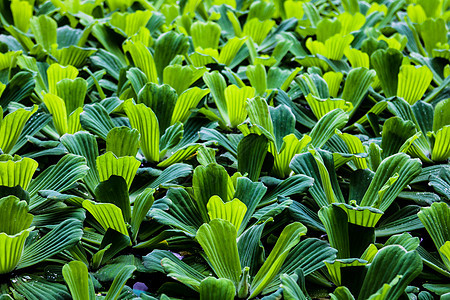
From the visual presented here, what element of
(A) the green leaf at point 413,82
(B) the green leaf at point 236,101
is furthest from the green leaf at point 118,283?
(A) the green leaf at point 413,82

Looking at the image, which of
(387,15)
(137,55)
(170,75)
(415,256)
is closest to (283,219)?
(415,256)

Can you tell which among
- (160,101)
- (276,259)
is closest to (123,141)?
(160,101)

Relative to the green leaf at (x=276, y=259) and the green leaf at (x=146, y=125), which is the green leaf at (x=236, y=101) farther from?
the green leaf at (x=276, y=259)

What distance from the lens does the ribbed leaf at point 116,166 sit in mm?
960

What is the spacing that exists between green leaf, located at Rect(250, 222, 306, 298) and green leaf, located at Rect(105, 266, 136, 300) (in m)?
0.19

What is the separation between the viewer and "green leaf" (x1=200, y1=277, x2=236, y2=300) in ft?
2.42

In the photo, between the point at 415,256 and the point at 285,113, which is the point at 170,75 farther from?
the point at 415,256

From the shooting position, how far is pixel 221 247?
0.81m

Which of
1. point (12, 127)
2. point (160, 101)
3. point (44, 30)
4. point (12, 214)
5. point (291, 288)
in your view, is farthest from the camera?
point (44, 30)

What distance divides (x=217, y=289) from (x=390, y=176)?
0.42 meters

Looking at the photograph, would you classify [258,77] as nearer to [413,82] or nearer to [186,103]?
[186,103]

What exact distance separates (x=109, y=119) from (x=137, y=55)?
28 cm

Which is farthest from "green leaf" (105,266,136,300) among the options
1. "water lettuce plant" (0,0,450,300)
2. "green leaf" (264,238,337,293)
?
"green leaf" (264,238,337,293)

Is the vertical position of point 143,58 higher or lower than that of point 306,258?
higher
